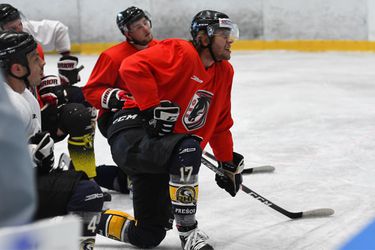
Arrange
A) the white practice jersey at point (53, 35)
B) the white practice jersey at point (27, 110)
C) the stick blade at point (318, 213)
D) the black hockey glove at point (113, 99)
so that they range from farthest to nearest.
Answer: the white practice jersey at point (53, 35) → the black hockey glove at point (113, 99) → the stick blade at point (318, 213) → the white practice jersey at point (27, 110)

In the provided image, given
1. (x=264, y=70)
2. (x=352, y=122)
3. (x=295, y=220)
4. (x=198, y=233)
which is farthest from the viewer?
(x=264, y=70)

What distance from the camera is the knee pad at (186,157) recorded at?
2.78 meters

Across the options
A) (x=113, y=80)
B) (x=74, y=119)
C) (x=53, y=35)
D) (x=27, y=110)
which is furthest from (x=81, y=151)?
(x=53, y=35)

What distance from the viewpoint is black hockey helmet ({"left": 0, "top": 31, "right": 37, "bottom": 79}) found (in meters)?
2.64

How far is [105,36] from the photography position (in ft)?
31.9

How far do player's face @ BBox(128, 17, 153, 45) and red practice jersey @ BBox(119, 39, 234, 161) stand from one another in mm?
840

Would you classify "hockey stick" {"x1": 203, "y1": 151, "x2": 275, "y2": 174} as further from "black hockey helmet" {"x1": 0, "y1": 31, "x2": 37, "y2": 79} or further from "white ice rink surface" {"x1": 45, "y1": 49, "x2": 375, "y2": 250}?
"black hockey helmet" {"x1": 0, "y1": 31, "x2": 37, "y2": 79}

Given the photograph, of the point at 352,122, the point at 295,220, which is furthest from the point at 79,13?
the point at 295,220

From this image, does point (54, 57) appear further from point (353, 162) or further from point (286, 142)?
point (353, 162)

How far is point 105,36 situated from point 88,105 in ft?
19.2

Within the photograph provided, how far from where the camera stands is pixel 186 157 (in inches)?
109

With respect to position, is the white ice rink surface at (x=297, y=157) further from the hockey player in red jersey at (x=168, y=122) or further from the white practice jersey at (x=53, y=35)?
the white practice jersey at (x=53, y=35)

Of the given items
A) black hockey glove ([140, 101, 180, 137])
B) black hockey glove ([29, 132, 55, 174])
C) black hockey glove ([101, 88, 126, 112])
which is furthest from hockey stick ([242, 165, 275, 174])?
black hockey glove ([29, 132, 55, 174])

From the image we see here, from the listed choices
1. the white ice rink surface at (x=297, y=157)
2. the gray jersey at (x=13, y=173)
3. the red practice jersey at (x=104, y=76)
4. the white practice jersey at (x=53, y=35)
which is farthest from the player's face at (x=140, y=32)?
the gray jersey at (x=13, y=173)
